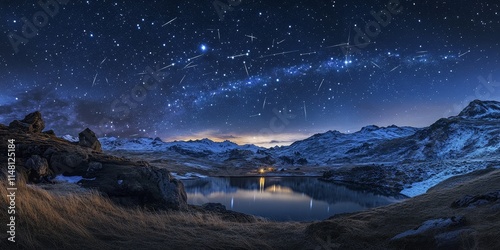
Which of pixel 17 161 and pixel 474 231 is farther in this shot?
pixel 17 161

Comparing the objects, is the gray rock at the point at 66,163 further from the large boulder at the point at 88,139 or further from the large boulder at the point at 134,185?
the large boulder at the point at 88,139

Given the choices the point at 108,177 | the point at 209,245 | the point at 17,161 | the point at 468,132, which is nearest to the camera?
the point at 209,245

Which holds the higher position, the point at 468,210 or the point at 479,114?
the point at 479,114

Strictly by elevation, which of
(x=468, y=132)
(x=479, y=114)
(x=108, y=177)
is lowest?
(x=108, y=177)

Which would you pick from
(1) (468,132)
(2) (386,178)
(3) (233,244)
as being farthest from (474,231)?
(1) (468,132)

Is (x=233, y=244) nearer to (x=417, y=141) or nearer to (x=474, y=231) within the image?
(x=474, y=231)

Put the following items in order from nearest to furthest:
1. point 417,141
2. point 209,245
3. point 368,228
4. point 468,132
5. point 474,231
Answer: point 209,245
point 474,231
point 368,228
point 468,132
point 417,141

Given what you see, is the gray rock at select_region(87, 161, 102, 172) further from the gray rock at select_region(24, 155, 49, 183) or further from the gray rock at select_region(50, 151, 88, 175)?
the gray rock at select_region(24, 155, 49, 183)

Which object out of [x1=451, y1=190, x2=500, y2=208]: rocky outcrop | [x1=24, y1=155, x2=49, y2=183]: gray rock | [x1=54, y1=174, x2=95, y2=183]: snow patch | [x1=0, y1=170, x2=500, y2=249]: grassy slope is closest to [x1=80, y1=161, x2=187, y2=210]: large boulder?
[x1=54, y1=174, x2=95, y2=183]: snow patch
